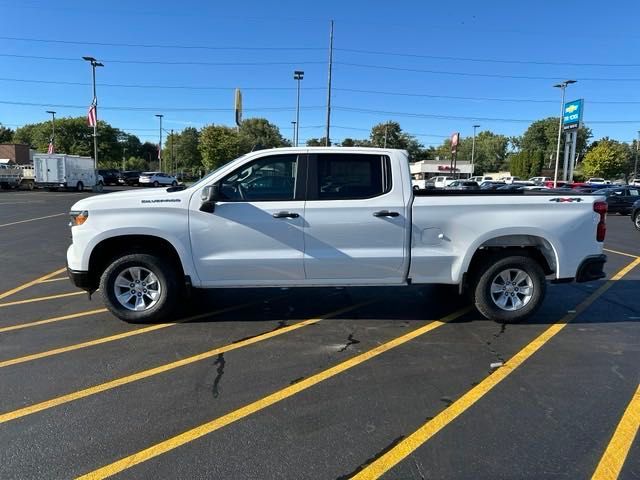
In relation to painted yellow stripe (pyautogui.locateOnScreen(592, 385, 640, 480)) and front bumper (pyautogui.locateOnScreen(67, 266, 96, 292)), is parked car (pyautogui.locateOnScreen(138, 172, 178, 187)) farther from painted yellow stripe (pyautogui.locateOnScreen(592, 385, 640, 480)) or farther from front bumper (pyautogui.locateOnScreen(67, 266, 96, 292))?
painted yellow stripe (pyautogui.locateOnScreen(592, 385, 640, 480))

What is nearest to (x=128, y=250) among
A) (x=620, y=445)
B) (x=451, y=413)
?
(x=451, y=413)

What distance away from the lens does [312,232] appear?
5.28m

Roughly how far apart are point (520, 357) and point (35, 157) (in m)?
37.5

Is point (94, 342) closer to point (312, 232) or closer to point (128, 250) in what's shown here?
point (128, 250)

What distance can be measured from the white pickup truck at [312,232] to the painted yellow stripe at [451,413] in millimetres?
689

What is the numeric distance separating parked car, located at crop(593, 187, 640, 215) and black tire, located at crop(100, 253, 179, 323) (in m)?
25.1

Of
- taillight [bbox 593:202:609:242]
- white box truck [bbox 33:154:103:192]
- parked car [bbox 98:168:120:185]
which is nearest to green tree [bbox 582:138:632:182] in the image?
parked car [bbox 98:168:120:185]

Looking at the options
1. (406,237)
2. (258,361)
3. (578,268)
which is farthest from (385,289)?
(258,361)

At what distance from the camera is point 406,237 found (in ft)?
17.6

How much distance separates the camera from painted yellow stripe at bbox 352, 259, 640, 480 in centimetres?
293

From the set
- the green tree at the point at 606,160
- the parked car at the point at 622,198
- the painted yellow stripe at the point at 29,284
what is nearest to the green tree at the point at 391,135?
the green tree at the point at 606,160

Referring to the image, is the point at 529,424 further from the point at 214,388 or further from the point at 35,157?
the point at 35,157

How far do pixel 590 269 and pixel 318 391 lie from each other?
12.0 ft

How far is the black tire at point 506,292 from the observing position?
5566 mm
